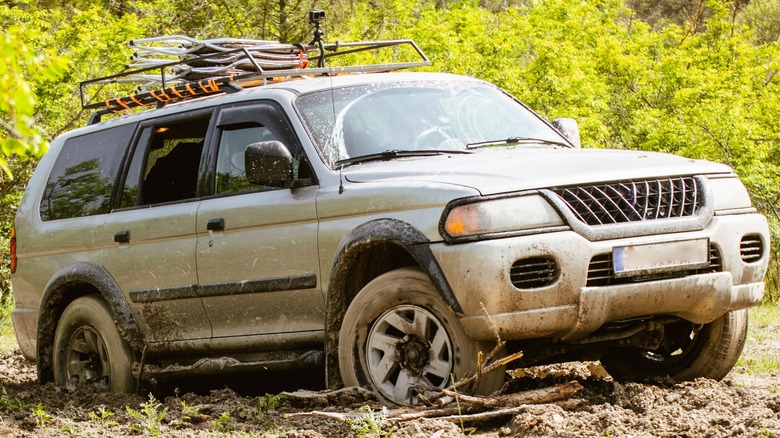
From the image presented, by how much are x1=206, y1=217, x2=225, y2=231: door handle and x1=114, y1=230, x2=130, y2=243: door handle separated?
0.84 metres

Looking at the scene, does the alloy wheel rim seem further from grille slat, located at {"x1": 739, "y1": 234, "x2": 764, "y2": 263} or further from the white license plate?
grille slat, located at {"x1": 739, "y1": 234, "x2": 764, "y2": 263}

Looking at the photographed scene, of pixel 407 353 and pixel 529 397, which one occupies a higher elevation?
pixel 407 353

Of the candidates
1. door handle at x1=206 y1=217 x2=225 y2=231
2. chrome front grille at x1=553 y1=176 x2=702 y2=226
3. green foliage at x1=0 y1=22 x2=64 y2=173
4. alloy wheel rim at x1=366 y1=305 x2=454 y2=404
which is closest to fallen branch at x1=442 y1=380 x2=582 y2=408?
alloy wheel rim at x1=366 y1=305 x2=454 y2=404

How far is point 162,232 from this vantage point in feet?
22.4

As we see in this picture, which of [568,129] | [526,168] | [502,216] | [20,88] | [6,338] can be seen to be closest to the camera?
[20,88]

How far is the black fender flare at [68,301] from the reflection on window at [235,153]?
1.13 m

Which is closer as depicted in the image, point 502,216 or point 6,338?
point 502,216

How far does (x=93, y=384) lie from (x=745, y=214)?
14.0ft

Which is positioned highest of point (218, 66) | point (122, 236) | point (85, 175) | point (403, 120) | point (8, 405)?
point (218, 66)

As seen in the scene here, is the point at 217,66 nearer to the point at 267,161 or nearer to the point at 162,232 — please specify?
the point at 162,232

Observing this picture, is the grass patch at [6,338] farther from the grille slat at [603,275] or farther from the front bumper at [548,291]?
the grille slat at [603,275]

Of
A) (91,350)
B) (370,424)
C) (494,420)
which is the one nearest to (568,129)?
(494,420)

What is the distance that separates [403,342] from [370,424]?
0.60 meters

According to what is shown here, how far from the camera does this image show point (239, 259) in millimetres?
6328
